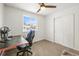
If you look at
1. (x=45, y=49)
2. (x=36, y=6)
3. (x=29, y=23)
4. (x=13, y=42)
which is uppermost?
(x=36, y=6)

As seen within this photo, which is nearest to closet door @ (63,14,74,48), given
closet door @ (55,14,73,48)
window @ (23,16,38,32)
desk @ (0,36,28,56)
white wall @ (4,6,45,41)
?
closet door @ (55,14,73,48)

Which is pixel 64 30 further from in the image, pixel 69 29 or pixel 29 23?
pixel 29 23

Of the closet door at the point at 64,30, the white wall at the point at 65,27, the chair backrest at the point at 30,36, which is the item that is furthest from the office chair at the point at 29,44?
the closet door at the point at 64,30

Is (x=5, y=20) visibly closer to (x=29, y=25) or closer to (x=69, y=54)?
(x=29, y=25)

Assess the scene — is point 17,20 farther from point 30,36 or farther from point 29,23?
point 30,36

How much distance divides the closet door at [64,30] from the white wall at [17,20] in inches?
9.8

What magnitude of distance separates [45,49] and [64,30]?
0.44 metres

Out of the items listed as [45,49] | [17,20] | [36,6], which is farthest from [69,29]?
[17,20]

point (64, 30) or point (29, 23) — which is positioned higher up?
point (29, 23)

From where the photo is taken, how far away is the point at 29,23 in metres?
1.30

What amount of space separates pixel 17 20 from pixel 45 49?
645 millimetres

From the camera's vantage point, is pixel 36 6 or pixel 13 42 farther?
pixel 13 42

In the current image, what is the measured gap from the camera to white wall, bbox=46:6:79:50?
1257 mm

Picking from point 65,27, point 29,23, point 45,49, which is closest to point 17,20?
point 29,23
